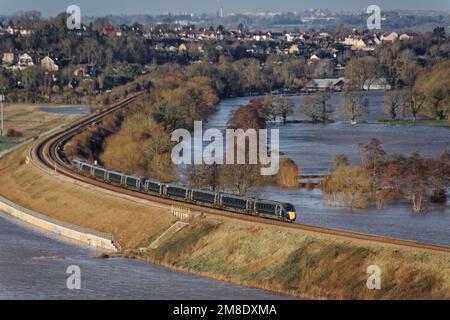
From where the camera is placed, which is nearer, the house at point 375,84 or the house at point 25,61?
the house at point 375,84

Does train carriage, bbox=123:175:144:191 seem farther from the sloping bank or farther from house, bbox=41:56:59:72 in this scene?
house, bbox=41:56:59:72

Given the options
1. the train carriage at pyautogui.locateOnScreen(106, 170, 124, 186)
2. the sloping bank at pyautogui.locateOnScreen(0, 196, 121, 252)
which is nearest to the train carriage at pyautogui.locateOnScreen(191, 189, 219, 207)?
the sloping bank at pyautogui.locateOnScreen(0, 196, 121, 252)

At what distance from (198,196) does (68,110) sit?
215 ft

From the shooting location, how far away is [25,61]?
158250 millimetres

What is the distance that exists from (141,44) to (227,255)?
5604 inches

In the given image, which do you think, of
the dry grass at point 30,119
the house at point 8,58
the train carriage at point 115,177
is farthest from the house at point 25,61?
the train carriage at point 115,177

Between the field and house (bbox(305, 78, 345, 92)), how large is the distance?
144ft

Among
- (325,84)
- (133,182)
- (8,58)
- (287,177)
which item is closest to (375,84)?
(325,84)

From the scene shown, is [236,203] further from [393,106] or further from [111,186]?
[393,106]

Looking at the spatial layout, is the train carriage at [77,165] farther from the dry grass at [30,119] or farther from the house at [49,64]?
the house at [49,64]

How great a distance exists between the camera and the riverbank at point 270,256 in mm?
38438

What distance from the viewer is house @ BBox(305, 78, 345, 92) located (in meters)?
154

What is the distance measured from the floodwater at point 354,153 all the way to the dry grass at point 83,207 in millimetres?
6732
